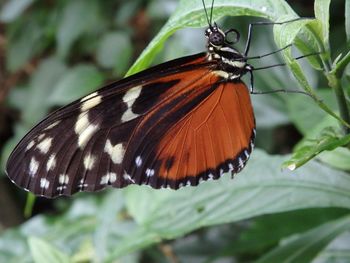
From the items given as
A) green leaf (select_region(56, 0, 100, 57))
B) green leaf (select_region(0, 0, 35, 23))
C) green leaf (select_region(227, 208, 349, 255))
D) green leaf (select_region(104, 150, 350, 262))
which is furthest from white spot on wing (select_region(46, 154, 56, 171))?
green leaf (select_region(0, 0, 35, 23))

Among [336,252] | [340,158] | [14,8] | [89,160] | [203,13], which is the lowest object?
[336,252]

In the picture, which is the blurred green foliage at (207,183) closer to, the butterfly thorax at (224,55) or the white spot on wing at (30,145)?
the butterfly thorax at (224,55)

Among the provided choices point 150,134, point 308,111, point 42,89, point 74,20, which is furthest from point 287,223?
point 42,89

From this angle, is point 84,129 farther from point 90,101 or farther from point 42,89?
point 42,89

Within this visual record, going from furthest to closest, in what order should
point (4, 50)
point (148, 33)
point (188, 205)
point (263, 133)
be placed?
point (4, 50)
point (148, 33)
point (263, 133)
point (188, 205)

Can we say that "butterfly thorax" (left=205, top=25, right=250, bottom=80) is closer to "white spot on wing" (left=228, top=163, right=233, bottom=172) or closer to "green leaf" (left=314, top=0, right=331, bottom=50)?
"white spot on wing" (left=228, top=163, right=233, bottom=172)

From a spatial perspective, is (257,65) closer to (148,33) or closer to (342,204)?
(342,204)

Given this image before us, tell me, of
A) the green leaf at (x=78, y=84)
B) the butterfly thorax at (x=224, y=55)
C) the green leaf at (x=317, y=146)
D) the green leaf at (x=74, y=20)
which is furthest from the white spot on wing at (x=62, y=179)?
the green leaf at (x=74, y=20)

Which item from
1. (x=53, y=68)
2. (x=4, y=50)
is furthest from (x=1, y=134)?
(x=53, y=68)
